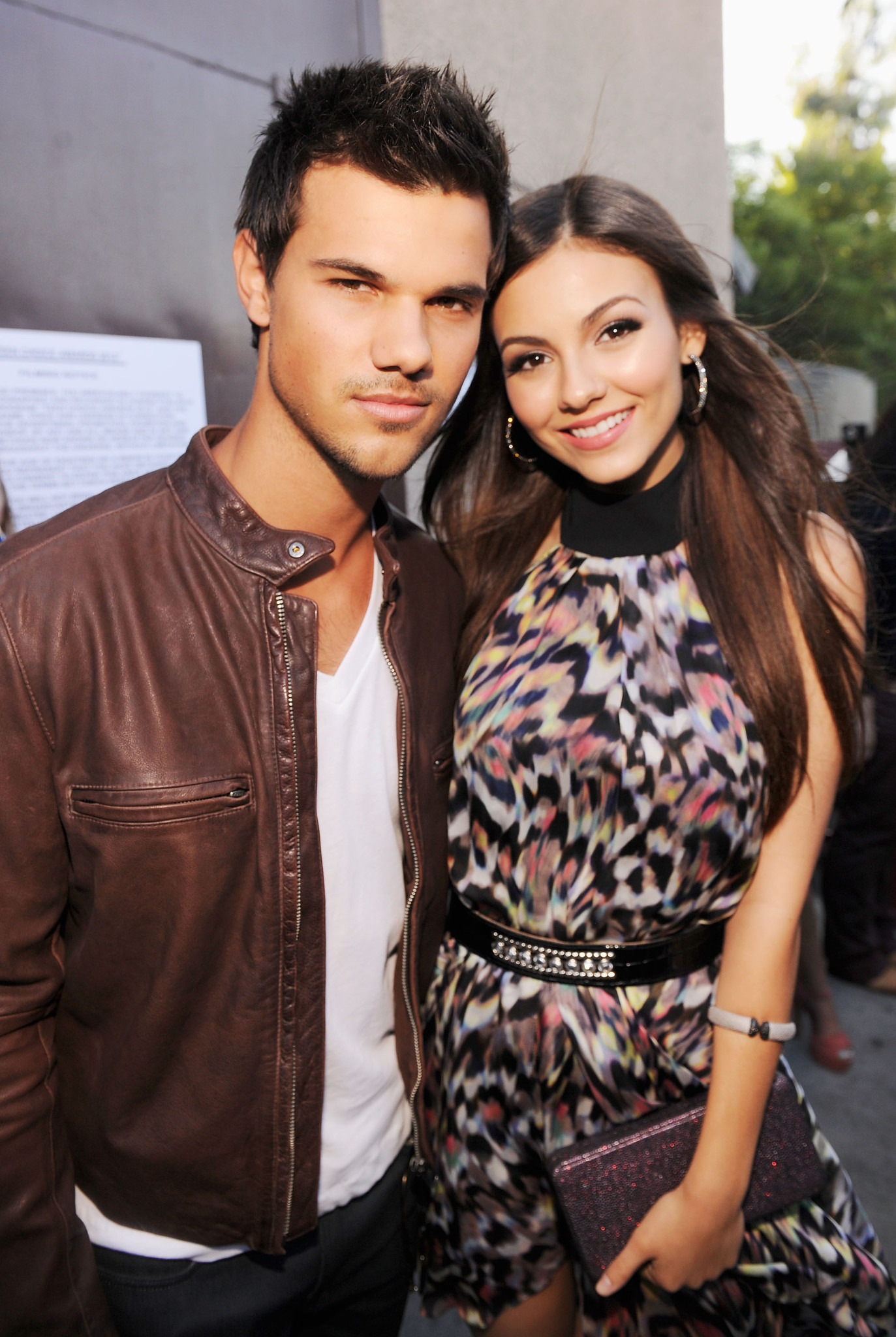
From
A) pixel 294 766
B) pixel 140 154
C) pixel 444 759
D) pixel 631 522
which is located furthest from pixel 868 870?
pixel 140 154

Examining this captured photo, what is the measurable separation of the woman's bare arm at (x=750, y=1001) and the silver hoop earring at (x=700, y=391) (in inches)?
14.8

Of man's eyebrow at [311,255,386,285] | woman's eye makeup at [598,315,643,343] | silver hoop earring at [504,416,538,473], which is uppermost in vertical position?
man's eyebrow at [311,255,386,285]

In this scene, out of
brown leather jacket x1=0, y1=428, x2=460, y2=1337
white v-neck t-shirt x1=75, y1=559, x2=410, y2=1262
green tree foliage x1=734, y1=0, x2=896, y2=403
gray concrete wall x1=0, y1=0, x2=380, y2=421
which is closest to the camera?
brown leather jacket x1=0, y1=428, x2=460, y2=1337

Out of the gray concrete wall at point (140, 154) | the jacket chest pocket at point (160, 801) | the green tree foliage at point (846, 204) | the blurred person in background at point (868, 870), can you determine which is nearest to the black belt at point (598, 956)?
the jacket chest pocket at point (160, 801)

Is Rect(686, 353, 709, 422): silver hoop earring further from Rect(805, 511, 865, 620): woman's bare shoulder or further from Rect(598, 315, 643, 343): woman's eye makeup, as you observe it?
Rect(805, 511, 865, 620): woman's bare shoulder

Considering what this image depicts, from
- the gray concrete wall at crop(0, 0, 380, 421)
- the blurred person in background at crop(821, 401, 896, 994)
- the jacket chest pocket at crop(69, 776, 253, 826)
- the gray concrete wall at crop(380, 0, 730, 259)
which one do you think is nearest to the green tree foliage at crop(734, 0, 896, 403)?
the gray concrete wall at crop(380, 0, 730, 259)

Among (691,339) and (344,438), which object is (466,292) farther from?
(691,339)

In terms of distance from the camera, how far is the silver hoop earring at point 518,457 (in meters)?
2.26

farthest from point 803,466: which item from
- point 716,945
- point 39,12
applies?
point 39,12

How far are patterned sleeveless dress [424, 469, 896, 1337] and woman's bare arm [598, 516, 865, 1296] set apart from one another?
0.06 meters

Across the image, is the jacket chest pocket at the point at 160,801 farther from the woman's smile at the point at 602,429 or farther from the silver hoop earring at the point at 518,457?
the silver hoop earring at the point at 518,457

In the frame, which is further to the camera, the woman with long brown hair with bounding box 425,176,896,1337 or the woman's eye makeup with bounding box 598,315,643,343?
the woman's eye makeup with bounding box 598,315,643,343

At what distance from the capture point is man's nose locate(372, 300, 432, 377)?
1.54 m

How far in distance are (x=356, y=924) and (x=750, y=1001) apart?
2.51 feet
